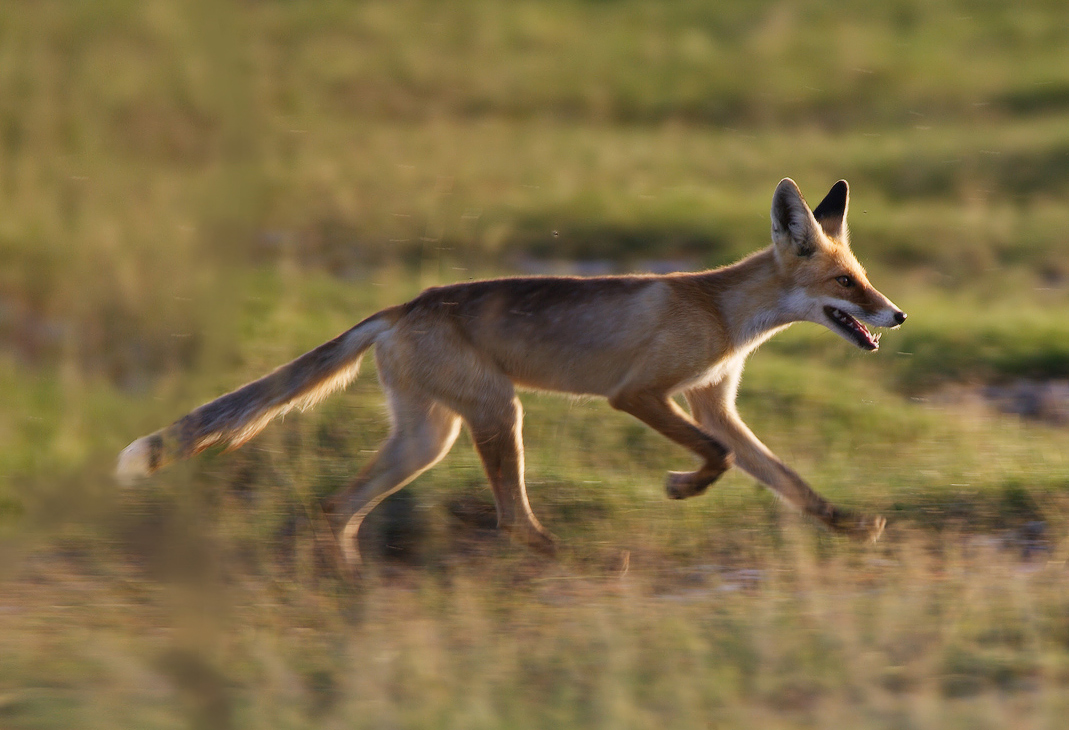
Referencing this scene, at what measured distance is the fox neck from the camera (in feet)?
18.8

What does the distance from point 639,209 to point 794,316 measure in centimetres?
753

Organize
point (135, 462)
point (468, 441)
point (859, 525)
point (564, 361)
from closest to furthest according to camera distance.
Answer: point (135, 462) < point (859, 525) < point (564, 361) < point (468, 441)

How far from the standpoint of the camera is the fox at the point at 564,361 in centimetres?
547

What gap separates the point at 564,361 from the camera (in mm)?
5691

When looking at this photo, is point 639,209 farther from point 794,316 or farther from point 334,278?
point 794,316

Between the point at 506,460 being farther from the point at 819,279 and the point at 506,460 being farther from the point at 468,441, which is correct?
the point at 819,279

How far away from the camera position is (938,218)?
522 inches

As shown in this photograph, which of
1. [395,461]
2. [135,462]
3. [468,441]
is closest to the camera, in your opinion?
[135,462]

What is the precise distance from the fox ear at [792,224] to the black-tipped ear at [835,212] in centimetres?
41

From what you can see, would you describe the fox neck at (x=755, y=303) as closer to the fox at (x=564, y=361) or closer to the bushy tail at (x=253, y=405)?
the fox at (x=564, y=361)

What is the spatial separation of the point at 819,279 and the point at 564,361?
1344mm

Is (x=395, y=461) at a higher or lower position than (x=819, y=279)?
lower

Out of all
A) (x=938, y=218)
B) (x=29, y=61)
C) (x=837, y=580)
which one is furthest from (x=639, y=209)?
(x=837, y=580)

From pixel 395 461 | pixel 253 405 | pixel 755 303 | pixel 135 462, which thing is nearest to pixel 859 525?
pixel 755 303
